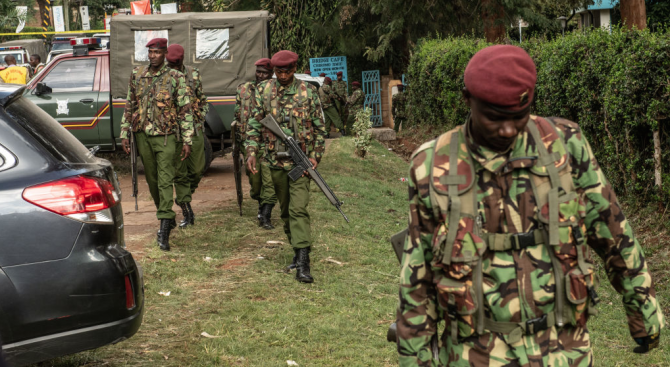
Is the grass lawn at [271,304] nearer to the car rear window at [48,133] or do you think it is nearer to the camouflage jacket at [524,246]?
the car rear window at [48,133]

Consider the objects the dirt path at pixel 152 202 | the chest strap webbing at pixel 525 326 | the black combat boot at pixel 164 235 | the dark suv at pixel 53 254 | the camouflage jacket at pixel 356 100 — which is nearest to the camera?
the chest strap webbing at pixel 525 326

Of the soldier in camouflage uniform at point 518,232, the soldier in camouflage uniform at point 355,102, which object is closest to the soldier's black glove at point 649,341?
A: the soldier in camouflage uniform at point 518,232

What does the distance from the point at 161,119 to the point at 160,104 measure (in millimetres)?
147

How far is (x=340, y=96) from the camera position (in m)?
20.4

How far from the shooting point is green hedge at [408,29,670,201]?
286 inches

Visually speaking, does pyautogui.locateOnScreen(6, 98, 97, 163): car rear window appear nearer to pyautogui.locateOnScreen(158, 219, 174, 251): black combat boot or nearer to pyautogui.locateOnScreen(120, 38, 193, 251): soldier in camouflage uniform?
pyautogui.locateOnScreen(120, 38, 193, 251): soldier in camouflage uniform

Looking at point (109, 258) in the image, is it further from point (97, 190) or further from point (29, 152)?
point (29, 152)

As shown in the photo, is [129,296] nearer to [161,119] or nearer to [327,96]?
[161,119]

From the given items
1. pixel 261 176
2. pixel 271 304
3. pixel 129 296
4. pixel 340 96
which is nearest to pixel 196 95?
pixel 261 176

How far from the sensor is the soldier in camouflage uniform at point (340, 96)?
66.9 feet

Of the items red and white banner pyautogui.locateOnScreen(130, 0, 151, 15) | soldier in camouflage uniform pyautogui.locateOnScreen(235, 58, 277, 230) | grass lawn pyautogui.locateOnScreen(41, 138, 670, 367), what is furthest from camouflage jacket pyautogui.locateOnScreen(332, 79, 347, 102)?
soldier in camouflage uniform pyautogui.locateOnScreen(235, 58, 277, 230)

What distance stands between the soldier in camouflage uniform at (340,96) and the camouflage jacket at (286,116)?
1372 cm

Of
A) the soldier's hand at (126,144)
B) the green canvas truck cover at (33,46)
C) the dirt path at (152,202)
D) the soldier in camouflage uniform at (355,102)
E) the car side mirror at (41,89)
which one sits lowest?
the dirt path at (152,202)

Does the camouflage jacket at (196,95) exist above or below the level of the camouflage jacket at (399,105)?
above
